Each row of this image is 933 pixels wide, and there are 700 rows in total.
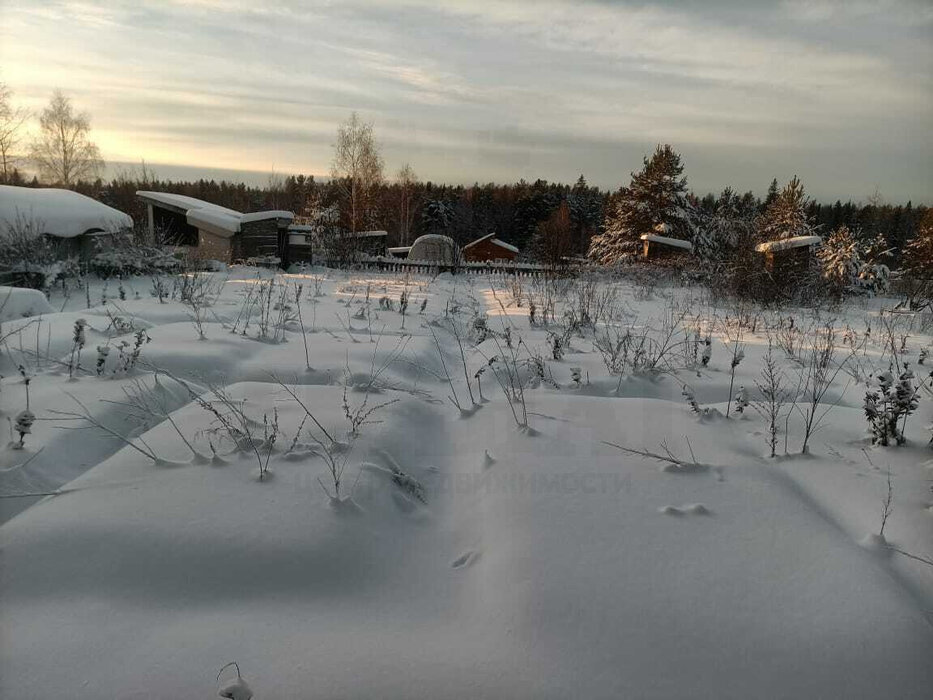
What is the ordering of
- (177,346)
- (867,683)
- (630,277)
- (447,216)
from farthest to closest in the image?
(447,216) < (630,277) < (177,346) < (867,683)

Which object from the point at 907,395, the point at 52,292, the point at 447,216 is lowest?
the point at 52,292

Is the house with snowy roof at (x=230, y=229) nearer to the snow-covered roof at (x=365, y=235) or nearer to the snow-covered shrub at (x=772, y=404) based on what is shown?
the snow-covered roof at (x=365, y=235)

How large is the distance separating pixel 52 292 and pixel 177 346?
25.4ft

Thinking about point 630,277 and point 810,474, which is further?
point 630,277

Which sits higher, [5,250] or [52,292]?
[5,250]

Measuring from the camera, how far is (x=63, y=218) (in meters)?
11.8

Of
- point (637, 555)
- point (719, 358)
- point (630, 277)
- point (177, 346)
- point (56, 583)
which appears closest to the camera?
point (56, 583)

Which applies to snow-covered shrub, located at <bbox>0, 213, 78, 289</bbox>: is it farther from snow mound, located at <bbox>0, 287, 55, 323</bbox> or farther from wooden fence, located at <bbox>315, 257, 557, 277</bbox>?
wooden fence, located at <bbox>315, 257, 557, 277</bbox>

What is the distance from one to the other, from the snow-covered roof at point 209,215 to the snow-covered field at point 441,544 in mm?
13999

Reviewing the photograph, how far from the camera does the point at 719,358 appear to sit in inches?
203

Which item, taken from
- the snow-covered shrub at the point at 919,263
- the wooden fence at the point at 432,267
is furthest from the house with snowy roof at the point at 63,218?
the snow-covered shrub at the point at 919,263

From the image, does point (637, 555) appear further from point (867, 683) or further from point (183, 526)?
point (183, 526)

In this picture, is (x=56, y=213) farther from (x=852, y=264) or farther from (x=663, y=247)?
(x=663, y=247)

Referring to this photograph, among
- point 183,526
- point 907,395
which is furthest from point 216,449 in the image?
point 907,395
